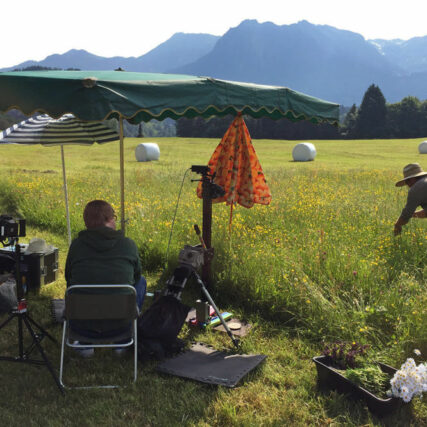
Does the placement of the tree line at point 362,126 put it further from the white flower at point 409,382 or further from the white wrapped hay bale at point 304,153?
the white flower at point 409,382

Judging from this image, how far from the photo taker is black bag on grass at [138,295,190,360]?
14.2 feet

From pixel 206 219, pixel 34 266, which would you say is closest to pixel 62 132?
pixel 34 266

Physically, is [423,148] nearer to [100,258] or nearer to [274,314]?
[274,314]

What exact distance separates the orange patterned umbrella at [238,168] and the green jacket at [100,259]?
2.46 metres

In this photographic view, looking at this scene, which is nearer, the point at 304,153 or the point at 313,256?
the point at 313,256

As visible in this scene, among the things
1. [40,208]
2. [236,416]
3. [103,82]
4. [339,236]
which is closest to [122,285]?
[236,416]

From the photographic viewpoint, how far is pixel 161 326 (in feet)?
14.3

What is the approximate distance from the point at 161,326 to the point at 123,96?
86.4 inches

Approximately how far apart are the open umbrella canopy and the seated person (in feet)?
7.95

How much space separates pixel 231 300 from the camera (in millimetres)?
5742

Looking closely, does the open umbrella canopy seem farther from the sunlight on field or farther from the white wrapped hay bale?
the white wrapped hay bale

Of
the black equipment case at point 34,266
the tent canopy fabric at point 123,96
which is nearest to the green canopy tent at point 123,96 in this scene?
the tent canopy fabric at point 123,96

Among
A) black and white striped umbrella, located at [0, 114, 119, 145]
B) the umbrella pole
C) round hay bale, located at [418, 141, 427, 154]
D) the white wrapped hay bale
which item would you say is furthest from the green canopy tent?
round hay bale, located at [418, 141, 427, 154]

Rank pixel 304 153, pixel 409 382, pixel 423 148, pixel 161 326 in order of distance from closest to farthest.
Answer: pixel 409 382 < pixel 161 326 < pixel 304 153 < pixel 423 148
